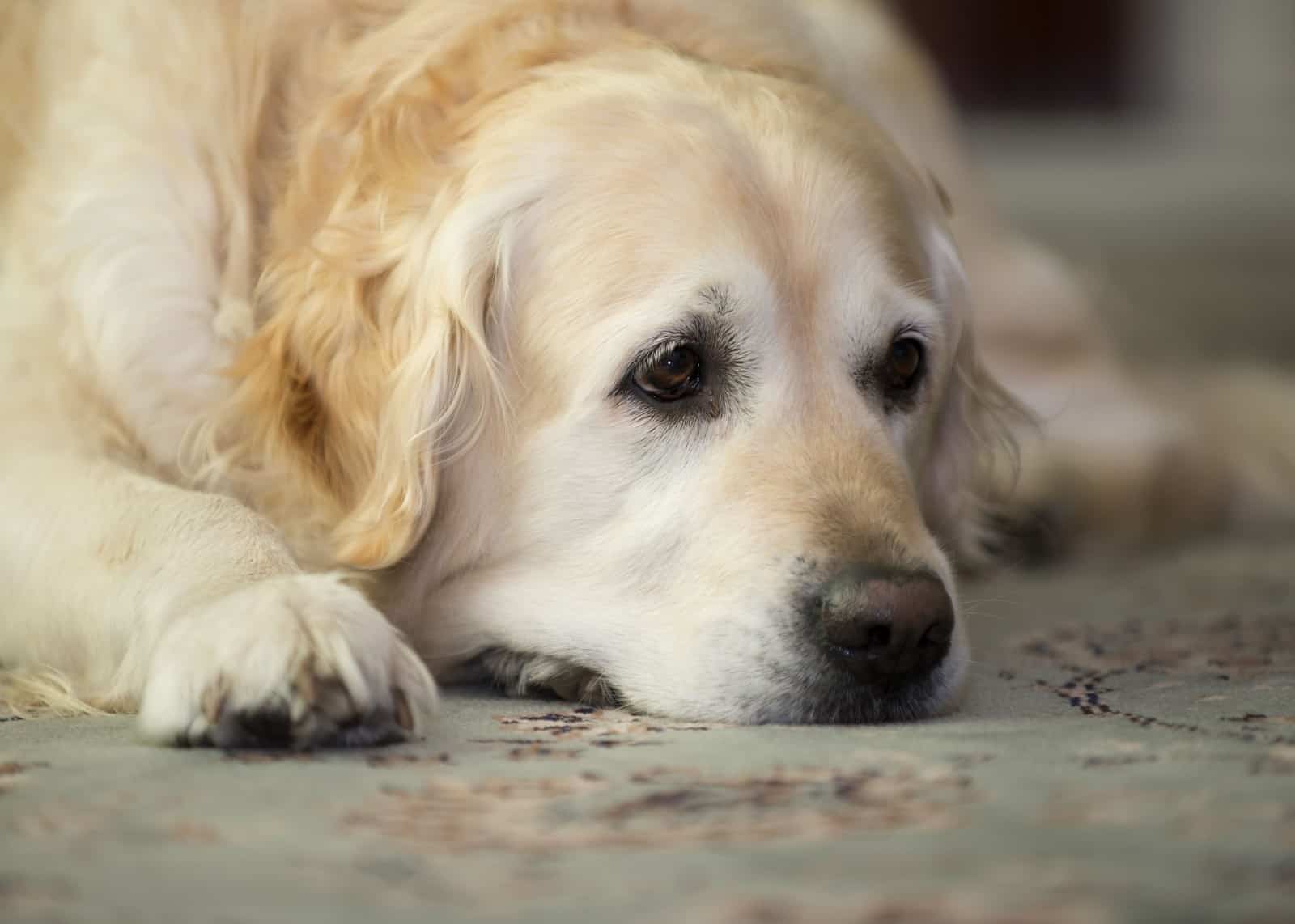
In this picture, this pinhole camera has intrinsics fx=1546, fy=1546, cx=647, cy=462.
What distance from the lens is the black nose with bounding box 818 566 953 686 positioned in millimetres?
1551

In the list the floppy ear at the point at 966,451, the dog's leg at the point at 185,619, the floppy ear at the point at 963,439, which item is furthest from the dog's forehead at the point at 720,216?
the dog's leg at the point at 185,619

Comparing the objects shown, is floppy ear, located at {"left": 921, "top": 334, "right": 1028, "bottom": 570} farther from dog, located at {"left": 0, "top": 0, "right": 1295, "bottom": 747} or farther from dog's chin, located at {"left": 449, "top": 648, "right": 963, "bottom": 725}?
dog's chin, located at {"left": 449, "top": 648, "right": 963, "bottom": 725}

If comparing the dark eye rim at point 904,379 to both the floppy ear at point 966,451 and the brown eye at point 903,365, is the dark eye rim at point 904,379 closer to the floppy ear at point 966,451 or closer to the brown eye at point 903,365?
the brown eye at point 903,365

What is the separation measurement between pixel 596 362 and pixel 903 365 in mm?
418

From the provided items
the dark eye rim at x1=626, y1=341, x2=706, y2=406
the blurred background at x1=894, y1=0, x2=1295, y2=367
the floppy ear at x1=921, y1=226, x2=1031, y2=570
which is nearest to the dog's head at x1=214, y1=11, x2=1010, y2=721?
the dark eye rim at x1=626, y1=341, x2=706, y2=406

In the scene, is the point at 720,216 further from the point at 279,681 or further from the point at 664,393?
the point at 279,681

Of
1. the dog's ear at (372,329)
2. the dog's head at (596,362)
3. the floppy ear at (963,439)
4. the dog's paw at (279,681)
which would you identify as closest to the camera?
the dog's paw at (279,681)

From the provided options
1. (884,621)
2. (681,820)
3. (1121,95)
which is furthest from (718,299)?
(1121,95)

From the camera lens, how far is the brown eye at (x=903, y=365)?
192 cm

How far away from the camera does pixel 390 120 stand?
192 cm

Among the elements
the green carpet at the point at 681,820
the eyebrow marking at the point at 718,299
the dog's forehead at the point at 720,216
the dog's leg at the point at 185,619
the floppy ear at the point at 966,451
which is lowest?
the green carpet at the point at 681,820

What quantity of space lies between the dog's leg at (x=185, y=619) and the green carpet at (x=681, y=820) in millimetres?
44

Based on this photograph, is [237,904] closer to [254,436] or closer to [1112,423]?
[254,436]

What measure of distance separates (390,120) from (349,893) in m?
1.21
